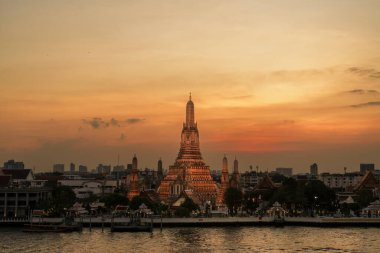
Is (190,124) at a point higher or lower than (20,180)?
higher

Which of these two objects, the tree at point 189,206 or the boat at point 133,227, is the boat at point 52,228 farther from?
the tree at point 189,206

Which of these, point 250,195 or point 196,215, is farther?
point 250,195

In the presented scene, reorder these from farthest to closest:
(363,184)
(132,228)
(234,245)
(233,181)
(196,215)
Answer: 1. (233,181)
2. (363,184)
3. (196,215)
4. (132,228)
5. (234,245)

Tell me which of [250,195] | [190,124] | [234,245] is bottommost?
[234,245]

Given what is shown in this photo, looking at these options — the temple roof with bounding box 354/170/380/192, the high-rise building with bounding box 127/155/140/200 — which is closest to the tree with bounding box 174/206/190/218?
the high-rise building with bounding box 127/155/140/200

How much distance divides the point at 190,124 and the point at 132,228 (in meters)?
55.3

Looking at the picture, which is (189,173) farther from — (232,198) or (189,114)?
(232,198)

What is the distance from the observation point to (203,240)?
68.4 metres

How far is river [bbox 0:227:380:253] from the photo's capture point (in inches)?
2400

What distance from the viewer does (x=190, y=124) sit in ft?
438

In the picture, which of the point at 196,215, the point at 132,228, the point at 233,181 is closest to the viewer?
the point at 132,228

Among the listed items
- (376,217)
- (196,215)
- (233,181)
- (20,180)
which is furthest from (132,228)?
(233,181)

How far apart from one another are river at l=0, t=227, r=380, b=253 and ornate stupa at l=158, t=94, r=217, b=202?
37901 mm

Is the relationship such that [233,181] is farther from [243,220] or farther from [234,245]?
[234,245]
